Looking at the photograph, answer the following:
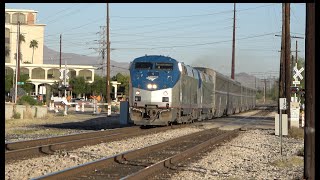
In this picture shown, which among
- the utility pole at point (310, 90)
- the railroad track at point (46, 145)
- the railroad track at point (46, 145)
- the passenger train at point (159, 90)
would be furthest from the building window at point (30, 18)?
the utility pole at point (310, 90)

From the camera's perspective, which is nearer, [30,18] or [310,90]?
[310,90]

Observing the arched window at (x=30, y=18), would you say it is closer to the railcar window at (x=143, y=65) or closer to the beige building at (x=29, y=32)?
the beige building at (x=29, y=32)

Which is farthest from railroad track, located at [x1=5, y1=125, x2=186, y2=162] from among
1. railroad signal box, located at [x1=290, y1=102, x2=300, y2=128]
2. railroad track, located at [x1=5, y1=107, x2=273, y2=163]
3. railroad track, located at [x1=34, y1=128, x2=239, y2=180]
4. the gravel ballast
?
railroad signal box, located at [x1=290, y1=102, x2=300, y2=128]

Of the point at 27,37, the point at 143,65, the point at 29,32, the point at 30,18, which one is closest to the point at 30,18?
the point at 30,18

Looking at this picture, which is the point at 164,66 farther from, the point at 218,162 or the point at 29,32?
the point at 29,32

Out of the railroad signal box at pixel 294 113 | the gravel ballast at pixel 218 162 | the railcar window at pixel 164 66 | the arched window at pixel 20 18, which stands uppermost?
the arched window at pixel 20 18

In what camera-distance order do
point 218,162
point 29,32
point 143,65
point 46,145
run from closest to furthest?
point 218,162 < point 46,145 < point 143,65 < point 29,32

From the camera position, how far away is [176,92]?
29.1 meters

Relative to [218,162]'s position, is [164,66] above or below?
above

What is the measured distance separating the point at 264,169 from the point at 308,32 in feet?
16.4

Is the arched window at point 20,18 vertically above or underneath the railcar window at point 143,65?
above

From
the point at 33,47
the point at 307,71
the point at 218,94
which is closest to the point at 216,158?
the point at 307,71

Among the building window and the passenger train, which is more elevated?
the building window

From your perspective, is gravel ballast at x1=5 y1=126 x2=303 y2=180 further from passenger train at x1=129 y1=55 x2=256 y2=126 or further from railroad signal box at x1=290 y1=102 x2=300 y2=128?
railroad signal box at x1=290 y1=102 x2=300 y2=128
